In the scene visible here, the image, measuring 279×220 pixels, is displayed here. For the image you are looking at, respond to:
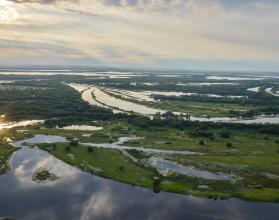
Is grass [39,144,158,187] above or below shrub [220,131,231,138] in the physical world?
Result: above

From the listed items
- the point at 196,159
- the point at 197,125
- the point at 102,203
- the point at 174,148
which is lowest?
the point at 197,125

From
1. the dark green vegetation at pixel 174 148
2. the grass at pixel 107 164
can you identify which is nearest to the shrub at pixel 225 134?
the dark green vegetation at pixel 174 148

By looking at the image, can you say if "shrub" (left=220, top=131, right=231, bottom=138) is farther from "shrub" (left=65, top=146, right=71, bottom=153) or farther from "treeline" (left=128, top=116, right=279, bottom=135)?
"shrub" (left=65, top=146, right=71, bottom=153)

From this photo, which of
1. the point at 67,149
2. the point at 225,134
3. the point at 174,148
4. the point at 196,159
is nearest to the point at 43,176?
the point at 67,149

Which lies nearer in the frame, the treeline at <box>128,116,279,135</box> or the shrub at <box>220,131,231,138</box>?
the shrub at <box>220,131,231,138</box>

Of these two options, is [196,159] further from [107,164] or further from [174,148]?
[107,164]

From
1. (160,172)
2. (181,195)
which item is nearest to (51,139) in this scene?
(160,172)

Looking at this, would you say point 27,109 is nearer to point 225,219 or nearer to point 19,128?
point 19,128

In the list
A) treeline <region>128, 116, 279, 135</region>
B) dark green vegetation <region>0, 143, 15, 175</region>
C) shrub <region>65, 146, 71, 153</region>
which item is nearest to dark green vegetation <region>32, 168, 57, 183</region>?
dark green vegetation <region>0, 143, 15, 175</region>
